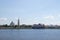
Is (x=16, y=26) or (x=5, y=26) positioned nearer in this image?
(x=5, y=26)

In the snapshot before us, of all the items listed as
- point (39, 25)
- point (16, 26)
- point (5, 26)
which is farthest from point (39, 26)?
point (5, 26)

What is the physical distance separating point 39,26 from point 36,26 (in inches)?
134

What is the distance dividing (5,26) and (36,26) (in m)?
25.7

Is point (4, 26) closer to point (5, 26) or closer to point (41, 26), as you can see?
point (5, 26)

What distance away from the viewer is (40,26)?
443 feet

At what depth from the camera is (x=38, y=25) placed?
135000mm

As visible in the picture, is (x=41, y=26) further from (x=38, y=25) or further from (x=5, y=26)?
(x=5, y=26)

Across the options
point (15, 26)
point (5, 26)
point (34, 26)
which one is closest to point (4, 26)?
point (5, 26)

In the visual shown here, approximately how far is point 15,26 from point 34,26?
15210 mm

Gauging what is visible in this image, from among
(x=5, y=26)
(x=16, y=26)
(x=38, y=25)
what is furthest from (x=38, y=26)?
(x=5, y=26)

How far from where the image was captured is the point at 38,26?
13462cm

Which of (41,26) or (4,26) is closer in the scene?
(4,26)

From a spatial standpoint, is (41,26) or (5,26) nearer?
(5,26)

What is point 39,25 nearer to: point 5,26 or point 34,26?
point 34,26
